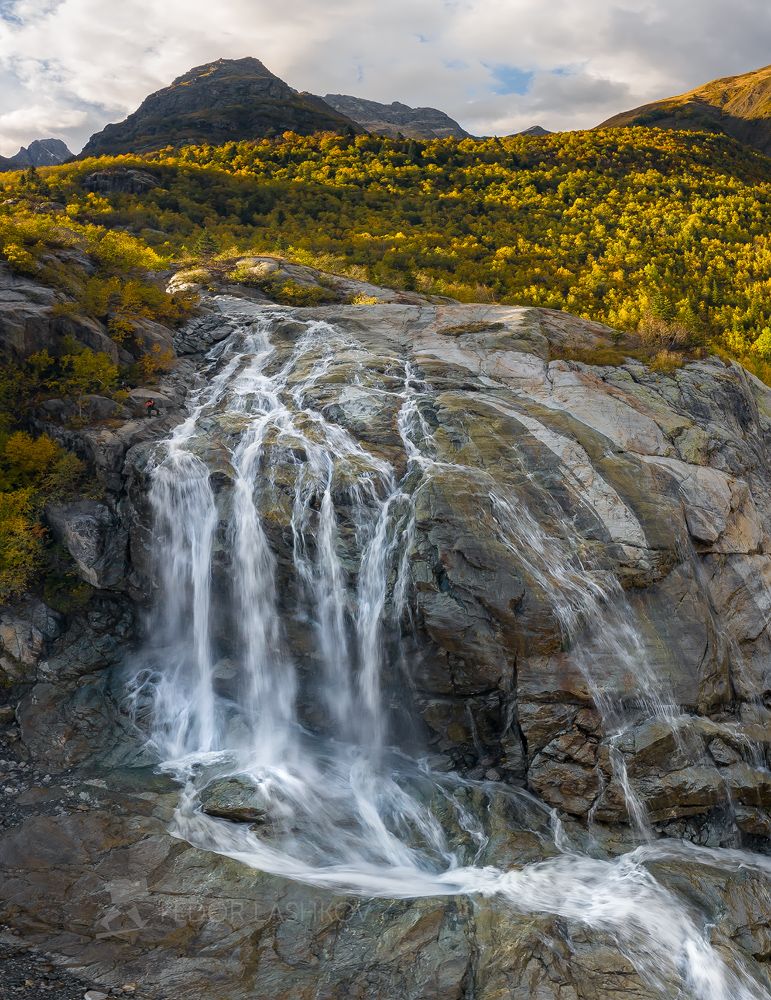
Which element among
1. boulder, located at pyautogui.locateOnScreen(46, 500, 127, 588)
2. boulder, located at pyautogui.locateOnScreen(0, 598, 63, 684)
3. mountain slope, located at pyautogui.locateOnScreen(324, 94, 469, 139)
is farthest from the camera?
mountain slope, located at pyautogui.locateOnScreen(324, 94, 469, 139)

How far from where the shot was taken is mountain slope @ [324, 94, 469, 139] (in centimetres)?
14688

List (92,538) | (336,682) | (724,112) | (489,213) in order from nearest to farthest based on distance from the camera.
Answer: (336,682)
(92,538)
(489,213)
(724,112)

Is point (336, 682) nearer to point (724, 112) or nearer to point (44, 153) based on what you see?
point (724, 112)

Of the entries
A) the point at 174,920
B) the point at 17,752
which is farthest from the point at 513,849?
the point at 17,752

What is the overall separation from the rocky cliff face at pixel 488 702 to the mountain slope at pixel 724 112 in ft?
319

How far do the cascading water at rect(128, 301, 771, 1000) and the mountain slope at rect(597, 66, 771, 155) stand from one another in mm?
101123

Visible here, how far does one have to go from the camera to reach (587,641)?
40.3 ft

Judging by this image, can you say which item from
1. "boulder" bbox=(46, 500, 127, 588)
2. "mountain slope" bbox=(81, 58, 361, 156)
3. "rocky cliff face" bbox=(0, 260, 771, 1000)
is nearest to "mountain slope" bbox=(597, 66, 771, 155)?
"mountain slope" bbox=(81, 58, 361, 156)

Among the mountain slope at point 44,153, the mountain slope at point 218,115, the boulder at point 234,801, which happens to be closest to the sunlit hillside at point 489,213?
the mountain slope at point 218,115

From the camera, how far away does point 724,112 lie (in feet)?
432

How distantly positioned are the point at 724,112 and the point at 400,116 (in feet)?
252

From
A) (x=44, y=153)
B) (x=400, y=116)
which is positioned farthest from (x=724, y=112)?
(x=44, y=153)

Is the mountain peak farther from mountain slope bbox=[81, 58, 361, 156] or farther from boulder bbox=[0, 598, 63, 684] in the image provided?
boulder bbox=[0, 598, 63, 684]

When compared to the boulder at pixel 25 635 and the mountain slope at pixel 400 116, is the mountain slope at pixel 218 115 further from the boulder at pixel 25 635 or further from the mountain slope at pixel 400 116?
the boulder at pixel 25 635
